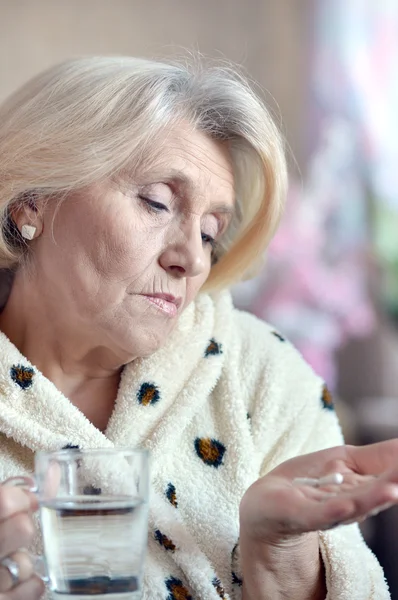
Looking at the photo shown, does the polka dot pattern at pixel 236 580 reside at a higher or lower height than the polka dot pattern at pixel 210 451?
lower

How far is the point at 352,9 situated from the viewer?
281cm

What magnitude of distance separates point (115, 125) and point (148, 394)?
400 millimetres

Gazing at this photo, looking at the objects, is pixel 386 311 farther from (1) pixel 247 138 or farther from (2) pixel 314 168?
(1) pixel 247 138

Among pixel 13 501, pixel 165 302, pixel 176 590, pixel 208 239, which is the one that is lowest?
pixel 176 590

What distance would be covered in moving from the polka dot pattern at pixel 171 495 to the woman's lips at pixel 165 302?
0.25 metres

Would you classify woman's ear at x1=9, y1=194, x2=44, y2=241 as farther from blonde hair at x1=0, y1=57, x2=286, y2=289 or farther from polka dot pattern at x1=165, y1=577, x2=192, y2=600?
polka dot pattern at x1=165, y1=577, x2=192, y2=600

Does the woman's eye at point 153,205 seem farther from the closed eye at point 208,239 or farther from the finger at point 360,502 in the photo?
the finger at point 360,502

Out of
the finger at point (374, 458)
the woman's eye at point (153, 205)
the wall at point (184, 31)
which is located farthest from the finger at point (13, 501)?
the wall at point (184, 31)

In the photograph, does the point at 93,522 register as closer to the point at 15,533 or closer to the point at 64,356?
the point at 15,533

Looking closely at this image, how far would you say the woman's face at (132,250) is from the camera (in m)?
1.12

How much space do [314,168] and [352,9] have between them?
570mm

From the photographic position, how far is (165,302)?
1153 mm

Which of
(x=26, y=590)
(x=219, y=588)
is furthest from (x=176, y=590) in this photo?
(x=26, y=590)

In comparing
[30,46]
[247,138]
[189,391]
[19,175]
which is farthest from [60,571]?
[30,46]
